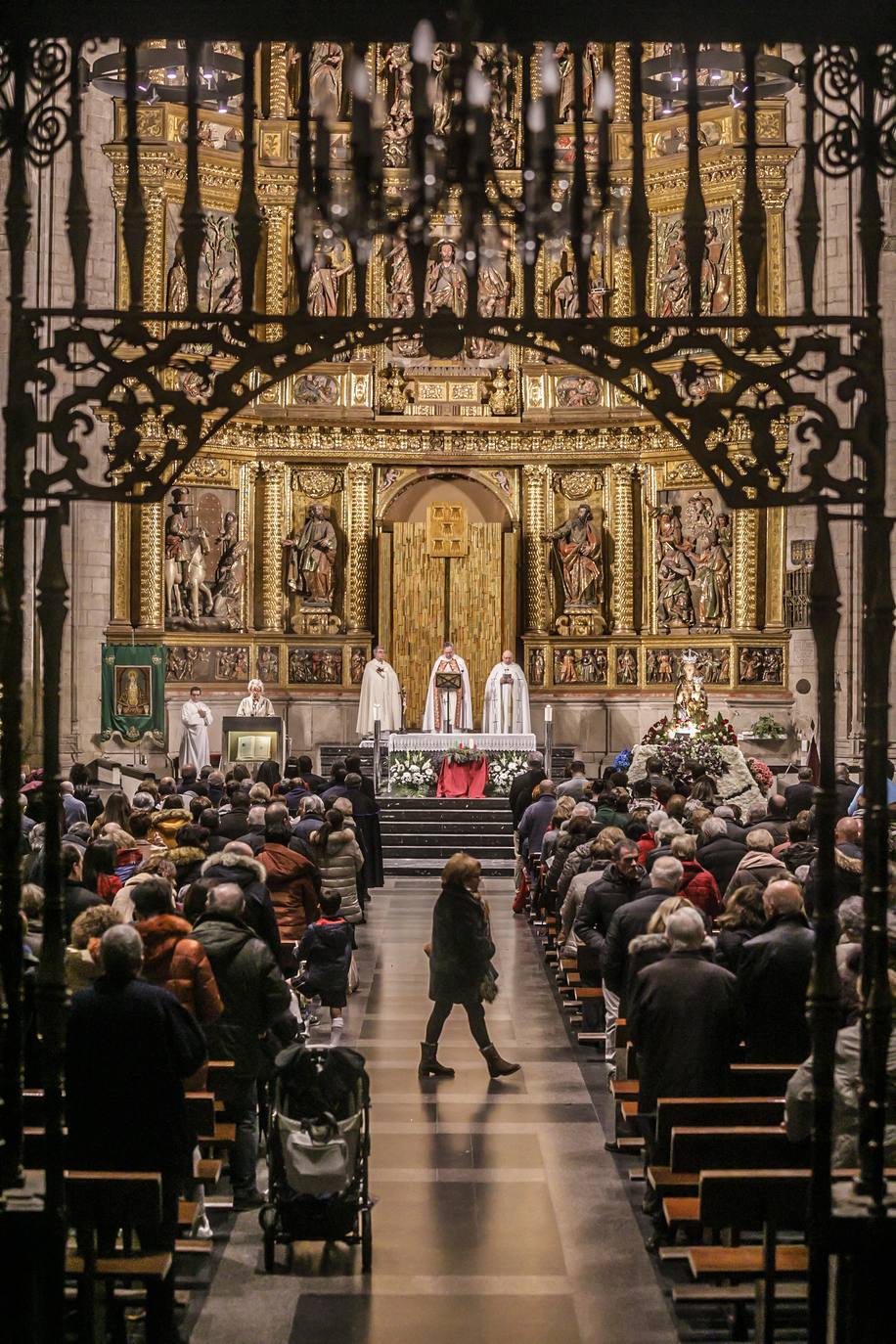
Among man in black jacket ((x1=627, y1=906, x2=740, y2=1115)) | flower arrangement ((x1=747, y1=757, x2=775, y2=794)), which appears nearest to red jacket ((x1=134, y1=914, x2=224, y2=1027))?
man in black jacket ((x1=627, y1=906, x2=740, y2=1115))

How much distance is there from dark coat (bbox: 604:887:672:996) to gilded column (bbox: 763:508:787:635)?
1832 cm

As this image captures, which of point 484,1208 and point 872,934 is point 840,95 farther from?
point 484,1208

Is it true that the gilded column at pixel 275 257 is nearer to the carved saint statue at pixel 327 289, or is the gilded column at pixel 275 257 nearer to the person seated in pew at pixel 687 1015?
the carved saint statue at pixel 327 289

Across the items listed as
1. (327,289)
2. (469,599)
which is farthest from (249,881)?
(327,289)

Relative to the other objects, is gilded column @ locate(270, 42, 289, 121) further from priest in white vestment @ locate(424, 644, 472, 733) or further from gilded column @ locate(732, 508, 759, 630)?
gilded column @ locate(732, 508, 759, 630)

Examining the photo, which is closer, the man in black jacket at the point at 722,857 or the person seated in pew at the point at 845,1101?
the person seated in pew at the point at 845,1101

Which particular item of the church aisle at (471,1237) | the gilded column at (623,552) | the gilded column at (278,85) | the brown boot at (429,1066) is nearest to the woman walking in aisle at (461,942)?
the brown boot at (429,1066)

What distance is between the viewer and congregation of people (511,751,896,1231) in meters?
6.81

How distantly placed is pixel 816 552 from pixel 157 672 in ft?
62.4

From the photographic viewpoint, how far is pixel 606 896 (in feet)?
35.7

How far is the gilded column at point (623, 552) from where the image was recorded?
2869cm

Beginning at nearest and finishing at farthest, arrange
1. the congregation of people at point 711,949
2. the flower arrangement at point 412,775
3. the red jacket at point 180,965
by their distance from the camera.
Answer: the congregation of people at point 711,949 → the red jacket at point 180,965 → the flower arrangement at point 412,775

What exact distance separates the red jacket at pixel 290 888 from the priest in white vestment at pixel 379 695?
15.4 meters

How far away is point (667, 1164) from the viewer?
7324 millimetres
